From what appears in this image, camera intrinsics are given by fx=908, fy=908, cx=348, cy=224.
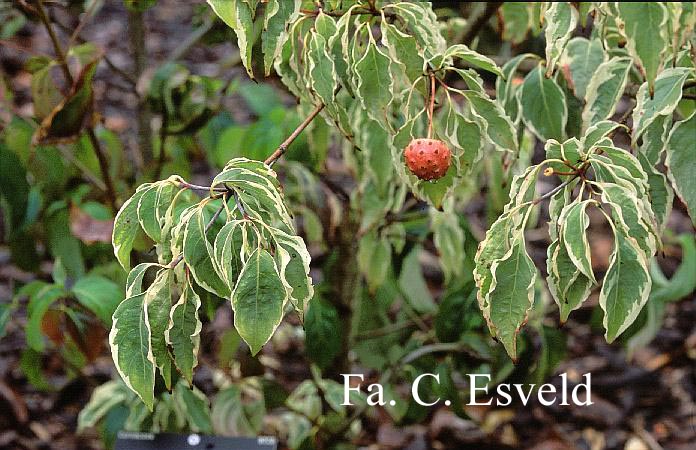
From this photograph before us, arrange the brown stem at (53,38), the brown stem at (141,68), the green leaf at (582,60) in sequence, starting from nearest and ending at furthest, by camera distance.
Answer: the green leaf at (582,60) < the brown stem at (53,38) < the brown stem at (141,68)

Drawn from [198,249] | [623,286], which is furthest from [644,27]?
[198,249]

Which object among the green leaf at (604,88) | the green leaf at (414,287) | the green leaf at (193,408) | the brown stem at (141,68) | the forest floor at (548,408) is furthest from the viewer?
the forest floor at (548,408)

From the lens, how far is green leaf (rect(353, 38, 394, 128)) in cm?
105

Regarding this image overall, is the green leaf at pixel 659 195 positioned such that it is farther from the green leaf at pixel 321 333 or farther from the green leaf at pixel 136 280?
the green leaf at pixel 321 333

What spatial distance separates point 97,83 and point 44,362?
5.03ft

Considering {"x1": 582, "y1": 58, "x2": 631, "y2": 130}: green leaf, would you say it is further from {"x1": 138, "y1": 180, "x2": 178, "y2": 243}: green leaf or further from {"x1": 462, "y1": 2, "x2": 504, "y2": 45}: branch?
{"x1": 138, "y1": 180, "x2": 178, "y2": 243}: green leaf

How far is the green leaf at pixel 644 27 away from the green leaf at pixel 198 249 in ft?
1.53

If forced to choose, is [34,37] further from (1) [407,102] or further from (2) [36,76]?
(1) [407,102]

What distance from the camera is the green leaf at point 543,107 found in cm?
125

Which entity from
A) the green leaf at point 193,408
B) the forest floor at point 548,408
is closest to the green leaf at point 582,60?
the green leaf at point 193,408

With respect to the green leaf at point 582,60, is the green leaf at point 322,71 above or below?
above

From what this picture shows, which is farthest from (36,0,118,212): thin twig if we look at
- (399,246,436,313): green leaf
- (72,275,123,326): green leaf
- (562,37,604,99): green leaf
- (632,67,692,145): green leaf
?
(632,67,692,145): green leaf

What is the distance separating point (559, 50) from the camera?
3.45 feet

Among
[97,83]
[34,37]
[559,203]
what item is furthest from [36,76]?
[34,37]
